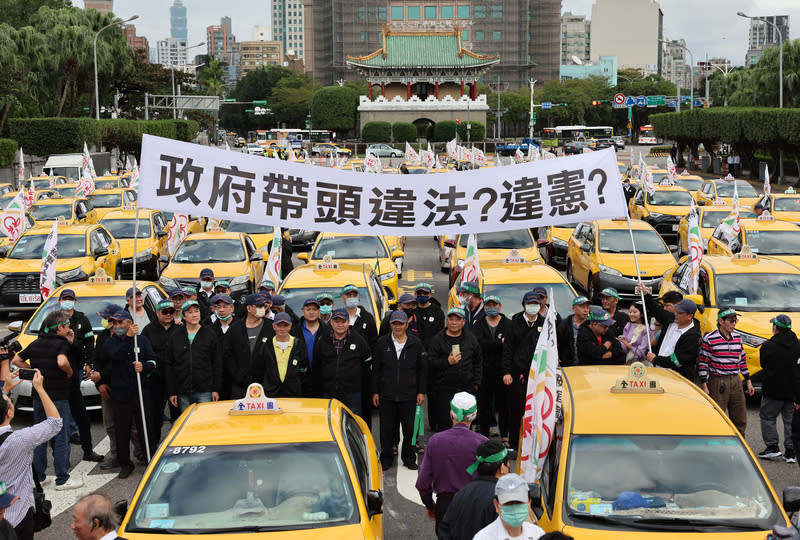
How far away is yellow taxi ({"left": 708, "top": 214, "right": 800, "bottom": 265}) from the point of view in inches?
709

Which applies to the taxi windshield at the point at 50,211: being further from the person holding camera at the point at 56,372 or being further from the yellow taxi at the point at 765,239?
the person holding camera at the point at 56,372

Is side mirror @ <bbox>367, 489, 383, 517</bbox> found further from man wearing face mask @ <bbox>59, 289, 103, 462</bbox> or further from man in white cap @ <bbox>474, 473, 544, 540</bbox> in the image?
man wearing face mask @ <bbox>59, 289, 103, 462</bbox>

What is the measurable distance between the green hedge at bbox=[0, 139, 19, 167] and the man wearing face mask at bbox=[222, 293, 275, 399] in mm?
41951

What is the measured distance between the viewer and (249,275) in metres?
17.8

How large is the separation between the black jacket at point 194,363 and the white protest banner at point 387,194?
1162 mm

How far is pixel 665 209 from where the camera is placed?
2689 cm

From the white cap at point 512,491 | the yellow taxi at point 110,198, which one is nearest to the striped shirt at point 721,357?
the white cap at point 512,491

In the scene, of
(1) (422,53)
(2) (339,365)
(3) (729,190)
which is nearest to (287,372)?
(2) (339,365)

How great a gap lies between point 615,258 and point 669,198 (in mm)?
10075

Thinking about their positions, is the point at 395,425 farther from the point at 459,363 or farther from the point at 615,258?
the point at 615,258

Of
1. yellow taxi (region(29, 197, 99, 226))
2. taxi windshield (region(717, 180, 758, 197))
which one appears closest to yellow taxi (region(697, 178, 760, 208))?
taxi windshield (region(717, 180, 758, 197))

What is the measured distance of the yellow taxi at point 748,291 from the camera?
484 inches

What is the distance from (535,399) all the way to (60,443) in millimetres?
4610

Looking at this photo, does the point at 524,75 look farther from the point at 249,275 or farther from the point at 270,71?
the point at 249,275
